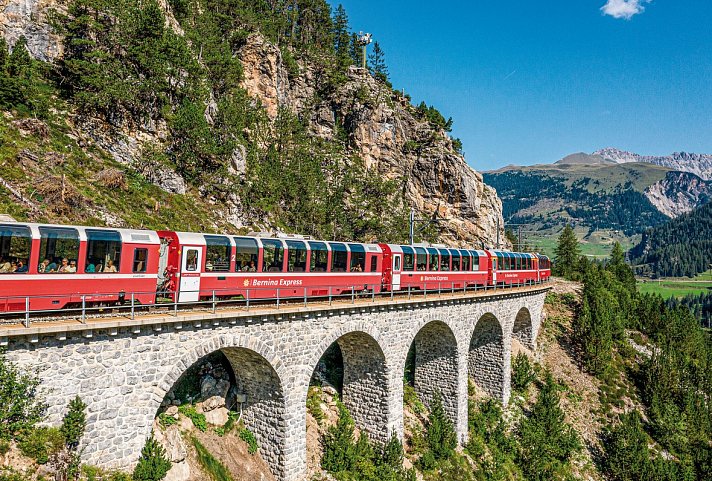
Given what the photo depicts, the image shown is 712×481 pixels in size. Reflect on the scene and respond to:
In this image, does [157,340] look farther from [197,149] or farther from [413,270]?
[197,149]

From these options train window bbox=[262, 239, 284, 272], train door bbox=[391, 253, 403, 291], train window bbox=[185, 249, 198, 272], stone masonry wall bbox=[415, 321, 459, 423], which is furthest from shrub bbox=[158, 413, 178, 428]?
stone masonry wall bbox=[415, 321, 459, 423]

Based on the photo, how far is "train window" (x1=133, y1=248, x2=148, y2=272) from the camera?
15.9 meters

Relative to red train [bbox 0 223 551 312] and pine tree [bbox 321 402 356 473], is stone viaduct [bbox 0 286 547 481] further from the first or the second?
pine tree [bbox 321 402 356 473]

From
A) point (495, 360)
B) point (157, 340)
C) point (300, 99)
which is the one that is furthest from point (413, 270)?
point (300, 99)

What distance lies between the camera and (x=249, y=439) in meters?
20.0

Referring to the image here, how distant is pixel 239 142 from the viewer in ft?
157

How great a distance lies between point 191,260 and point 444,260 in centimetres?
1943

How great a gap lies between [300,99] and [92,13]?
33.6 meters

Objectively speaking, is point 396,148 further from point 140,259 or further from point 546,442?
point 140,259

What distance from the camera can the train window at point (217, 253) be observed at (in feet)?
59.4

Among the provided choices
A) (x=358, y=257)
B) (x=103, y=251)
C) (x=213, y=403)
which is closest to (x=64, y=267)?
(x=103, y=251)

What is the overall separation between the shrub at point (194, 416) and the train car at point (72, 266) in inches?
228

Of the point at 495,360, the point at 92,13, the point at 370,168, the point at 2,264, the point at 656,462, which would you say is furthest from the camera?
the point at 370,168

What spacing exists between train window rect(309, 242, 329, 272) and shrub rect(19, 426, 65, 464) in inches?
485
